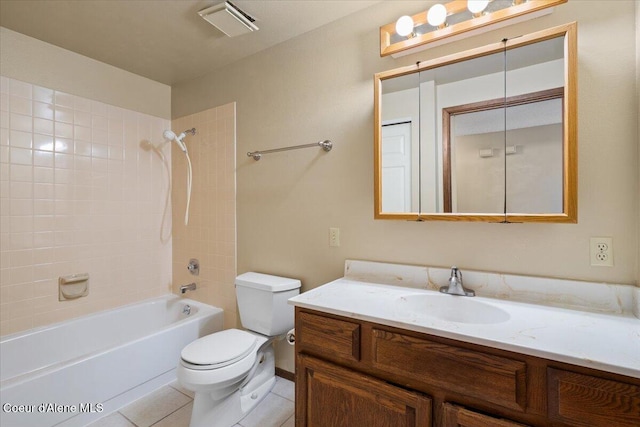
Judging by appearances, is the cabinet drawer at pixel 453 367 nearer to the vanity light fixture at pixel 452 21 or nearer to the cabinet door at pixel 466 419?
the cabinet door at pixel 466 419

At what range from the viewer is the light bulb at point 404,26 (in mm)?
1422

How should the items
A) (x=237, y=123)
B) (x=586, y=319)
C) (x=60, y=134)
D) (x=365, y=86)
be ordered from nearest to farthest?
1. (x=586, y=319)
2. (x=365, y=86)
3. (x=60, y=134)
4. (x=237, y=123)

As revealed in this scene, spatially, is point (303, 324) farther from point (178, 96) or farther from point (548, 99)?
point (178, 96)

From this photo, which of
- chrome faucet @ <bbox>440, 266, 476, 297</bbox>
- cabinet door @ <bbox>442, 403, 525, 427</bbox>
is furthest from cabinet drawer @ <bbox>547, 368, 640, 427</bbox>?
chrome faucet @ <bbox>440, 266, 476, 297</bbox>

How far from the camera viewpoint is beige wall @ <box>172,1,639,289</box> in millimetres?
1134

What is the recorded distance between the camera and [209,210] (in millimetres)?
2438

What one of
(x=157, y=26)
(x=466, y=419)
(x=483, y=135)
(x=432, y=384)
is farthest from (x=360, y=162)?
(x=157, y=26)

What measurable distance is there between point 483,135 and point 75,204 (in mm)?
2633

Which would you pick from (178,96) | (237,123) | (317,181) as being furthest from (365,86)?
(178,96)

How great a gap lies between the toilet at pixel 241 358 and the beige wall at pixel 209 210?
444 mm

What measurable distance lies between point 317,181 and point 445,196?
2.50 feet

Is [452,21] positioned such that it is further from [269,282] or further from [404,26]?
[269,282]

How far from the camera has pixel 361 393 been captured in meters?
1.11

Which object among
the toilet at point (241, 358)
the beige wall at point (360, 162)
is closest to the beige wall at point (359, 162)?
the beige wall at point (360, 162)
